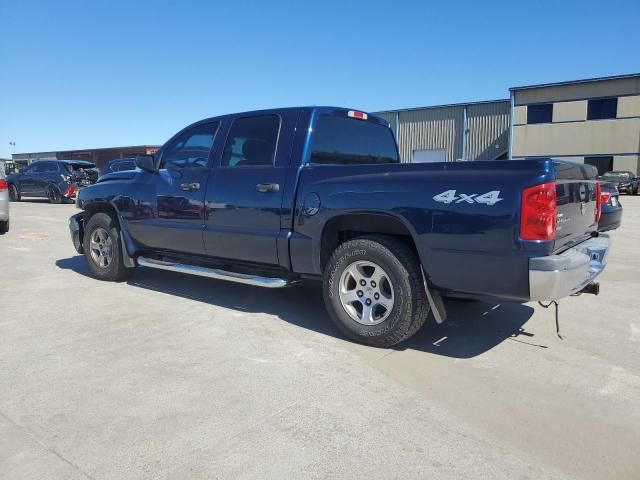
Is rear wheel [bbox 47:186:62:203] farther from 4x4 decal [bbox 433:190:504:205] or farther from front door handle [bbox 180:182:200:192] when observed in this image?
4x4 decal [bbox 433:190:504:205]

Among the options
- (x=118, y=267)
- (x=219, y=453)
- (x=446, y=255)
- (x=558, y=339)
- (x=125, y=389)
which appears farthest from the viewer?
(x=118, y=267)

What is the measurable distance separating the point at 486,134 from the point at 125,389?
34.4 meters

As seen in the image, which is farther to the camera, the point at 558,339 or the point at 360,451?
the point at 558,339

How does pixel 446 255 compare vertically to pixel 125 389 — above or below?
above

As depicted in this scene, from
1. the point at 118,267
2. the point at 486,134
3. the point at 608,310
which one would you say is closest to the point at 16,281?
the point at 118,267

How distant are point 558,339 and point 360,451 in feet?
8.10

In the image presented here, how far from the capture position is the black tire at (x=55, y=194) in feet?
60.6

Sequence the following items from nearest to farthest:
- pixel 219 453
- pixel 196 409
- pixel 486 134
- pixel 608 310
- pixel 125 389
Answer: pixel 219 453 < pixel 196 409 < pixel 125 389 < pixel 608 310 < pixel 486 134

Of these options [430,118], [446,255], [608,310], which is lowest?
[608,310]

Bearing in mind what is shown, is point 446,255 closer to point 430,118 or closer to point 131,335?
point 131,335

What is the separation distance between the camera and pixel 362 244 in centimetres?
392

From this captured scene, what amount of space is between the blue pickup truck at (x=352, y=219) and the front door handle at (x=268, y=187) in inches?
0.6

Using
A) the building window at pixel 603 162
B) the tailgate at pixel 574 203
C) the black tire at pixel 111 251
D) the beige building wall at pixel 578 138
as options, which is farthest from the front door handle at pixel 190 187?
the building window at pixel 603 162

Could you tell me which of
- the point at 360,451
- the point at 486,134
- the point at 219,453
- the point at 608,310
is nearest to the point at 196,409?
the point at 219,453
